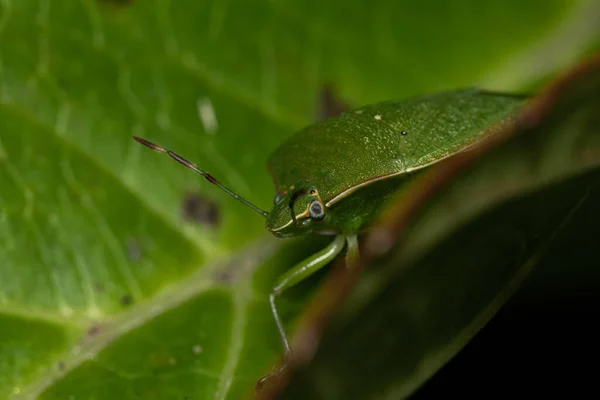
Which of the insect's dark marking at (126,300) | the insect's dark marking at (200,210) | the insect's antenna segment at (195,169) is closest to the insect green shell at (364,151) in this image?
the insect's antenna segment at (195,169)

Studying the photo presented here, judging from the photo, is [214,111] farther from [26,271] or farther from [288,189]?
[26,271]

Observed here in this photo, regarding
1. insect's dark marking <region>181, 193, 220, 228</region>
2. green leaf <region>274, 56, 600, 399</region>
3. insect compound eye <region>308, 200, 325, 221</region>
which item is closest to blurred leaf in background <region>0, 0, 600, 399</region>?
insect's dark marking <region>181, 193, 220, 228</region>

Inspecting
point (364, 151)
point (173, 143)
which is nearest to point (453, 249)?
point (364, 151)

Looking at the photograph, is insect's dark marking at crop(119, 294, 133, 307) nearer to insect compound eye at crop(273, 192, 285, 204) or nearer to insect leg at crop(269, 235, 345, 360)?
insect leg at crop(269, 235, 345, 360)

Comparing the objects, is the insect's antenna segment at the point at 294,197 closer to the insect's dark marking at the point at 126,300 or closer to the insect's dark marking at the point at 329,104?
the insect's dark marking at the point at 329,104

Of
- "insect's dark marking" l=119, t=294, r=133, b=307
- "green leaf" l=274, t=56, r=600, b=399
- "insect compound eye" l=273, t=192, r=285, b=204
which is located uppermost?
"insect compound eye" l=273, t=192, r=285, b=204

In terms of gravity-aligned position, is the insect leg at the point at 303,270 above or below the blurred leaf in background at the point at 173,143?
below
